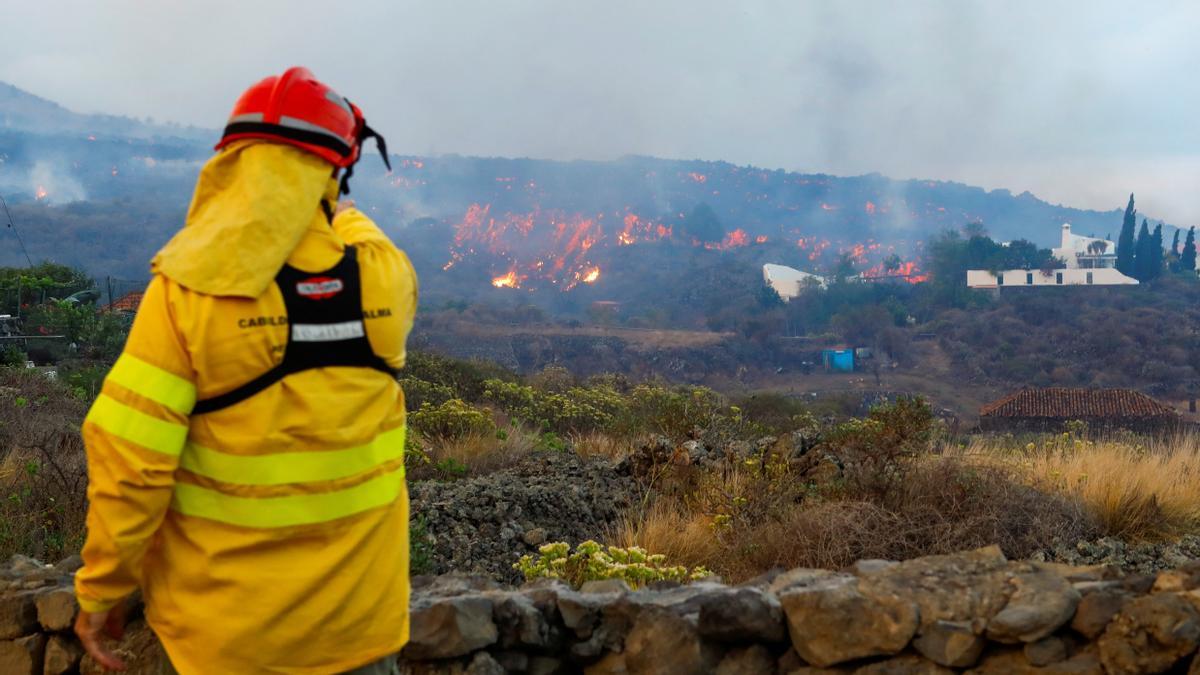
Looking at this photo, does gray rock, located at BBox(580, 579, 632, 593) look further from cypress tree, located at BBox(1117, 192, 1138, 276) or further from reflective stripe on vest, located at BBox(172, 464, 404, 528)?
cypress tree, located at BBox(1117, 192, 1138, 276)

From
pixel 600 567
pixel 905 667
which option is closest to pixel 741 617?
pixel 905 667

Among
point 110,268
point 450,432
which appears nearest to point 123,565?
point 450,432

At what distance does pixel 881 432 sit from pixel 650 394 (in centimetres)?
936

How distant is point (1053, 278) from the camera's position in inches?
3219

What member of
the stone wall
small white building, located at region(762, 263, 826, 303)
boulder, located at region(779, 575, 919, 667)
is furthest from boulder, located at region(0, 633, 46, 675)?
small white building, located at region(762, 263, 826, 303)

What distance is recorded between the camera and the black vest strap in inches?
76.3

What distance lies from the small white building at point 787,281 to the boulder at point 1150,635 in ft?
289

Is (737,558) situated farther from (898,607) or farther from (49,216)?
(49,216)

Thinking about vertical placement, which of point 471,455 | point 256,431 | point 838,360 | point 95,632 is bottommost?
point 838,360

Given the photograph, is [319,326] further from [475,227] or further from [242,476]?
[475,227]

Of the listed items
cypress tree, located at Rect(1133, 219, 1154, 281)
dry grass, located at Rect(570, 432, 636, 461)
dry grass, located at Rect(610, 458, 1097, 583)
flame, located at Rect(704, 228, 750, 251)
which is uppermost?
flame, located at Rect(704, 228, 750, 251)

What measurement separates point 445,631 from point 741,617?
0.97m

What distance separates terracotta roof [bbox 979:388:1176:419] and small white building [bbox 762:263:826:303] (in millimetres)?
50568

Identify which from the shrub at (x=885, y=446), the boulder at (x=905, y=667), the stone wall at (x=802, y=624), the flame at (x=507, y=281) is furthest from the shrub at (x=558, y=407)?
the flame at (x=507, y=281)
